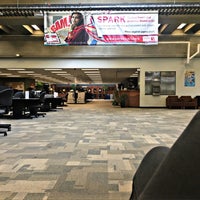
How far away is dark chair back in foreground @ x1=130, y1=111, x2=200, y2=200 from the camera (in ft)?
2.96

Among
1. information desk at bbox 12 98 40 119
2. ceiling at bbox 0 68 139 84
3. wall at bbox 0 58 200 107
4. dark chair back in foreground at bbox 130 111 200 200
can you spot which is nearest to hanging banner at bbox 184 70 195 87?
wall at bbox 0 58 200 107

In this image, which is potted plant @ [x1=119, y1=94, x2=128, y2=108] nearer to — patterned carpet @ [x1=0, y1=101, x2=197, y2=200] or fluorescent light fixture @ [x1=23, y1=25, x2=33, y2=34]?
fluorescent light fixture @ [x1=23, y1=25, x2=33, y2=34]

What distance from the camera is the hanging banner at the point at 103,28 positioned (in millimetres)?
6363

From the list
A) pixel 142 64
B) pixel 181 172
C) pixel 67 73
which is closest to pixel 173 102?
pixel 142 64

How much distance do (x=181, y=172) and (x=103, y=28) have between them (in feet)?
19.3

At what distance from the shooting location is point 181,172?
0.92 metres

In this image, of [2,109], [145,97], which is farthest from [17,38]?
[2,109]

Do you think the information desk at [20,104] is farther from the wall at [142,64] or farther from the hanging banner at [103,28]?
the wall at [142,64]

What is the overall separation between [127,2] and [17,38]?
8.46 m

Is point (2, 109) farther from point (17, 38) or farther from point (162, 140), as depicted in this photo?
point (17, 38)

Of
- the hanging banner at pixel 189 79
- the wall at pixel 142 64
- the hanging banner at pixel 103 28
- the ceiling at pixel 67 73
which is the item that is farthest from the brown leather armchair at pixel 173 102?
the hanging banner at pixel 103 28

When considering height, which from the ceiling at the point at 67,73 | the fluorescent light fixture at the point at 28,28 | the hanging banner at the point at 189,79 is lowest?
the hanging banner at the point at 189,79

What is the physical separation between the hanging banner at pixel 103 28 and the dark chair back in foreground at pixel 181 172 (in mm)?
5752

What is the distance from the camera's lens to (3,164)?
10.0 ft
